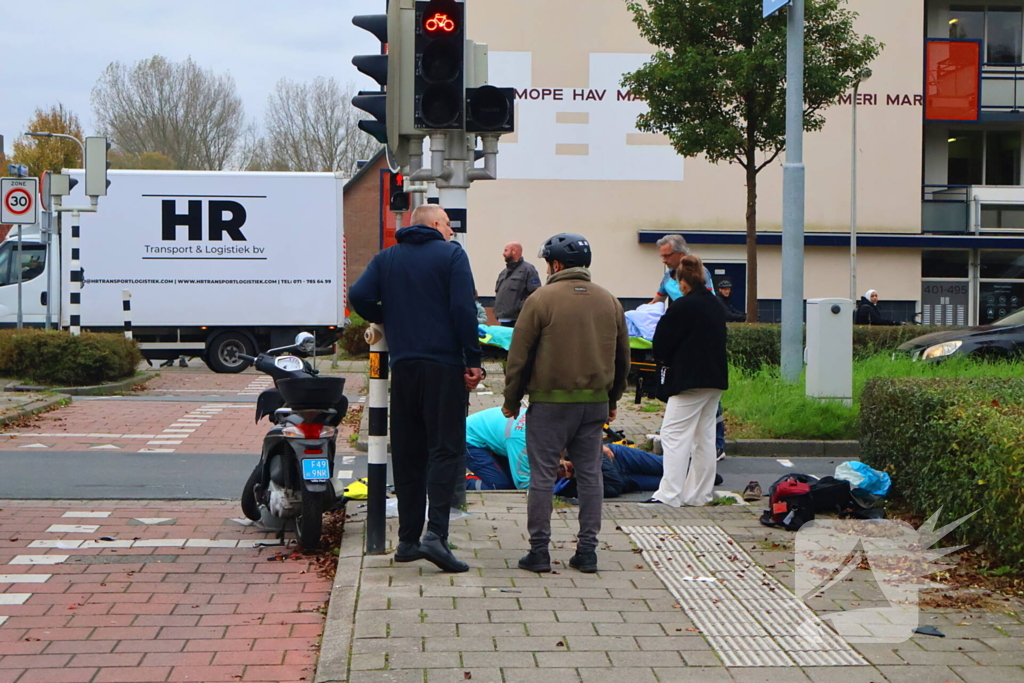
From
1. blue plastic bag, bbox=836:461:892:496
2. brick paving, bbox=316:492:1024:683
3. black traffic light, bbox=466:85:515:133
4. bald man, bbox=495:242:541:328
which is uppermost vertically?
black traffic light, bbox=466:85:515:133

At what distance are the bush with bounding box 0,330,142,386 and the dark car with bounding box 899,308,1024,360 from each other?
413 inches

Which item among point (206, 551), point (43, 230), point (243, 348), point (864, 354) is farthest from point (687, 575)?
point (43, 230)

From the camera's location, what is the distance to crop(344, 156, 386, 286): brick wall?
46875 millimetres

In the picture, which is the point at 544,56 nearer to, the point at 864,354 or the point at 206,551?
the point at 864,354

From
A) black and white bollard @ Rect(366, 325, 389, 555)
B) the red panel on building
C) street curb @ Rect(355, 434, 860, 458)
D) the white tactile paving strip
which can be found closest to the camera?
the white tactile paving strip

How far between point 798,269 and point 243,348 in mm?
11598

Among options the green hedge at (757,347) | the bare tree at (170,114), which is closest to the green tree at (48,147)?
the bare tree at (170,114)

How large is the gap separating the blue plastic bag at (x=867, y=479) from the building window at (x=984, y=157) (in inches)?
1086

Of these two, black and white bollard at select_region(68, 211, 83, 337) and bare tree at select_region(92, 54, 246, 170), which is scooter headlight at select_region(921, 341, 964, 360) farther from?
bare tree at select_region(92, 54, 246, 170)

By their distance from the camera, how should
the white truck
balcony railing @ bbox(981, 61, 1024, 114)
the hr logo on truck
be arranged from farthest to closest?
balcony railing @ bbox(981, 61, 1024, 114), the hr logo on truck, the white truck

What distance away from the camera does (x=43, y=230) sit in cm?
1989

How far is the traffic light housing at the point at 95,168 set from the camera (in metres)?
15.8

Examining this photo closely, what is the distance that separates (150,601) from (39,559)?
3.67ft

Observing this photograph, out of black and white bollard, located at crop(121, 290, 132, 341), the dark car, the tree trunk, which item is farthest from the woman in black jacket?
the tree trunk
